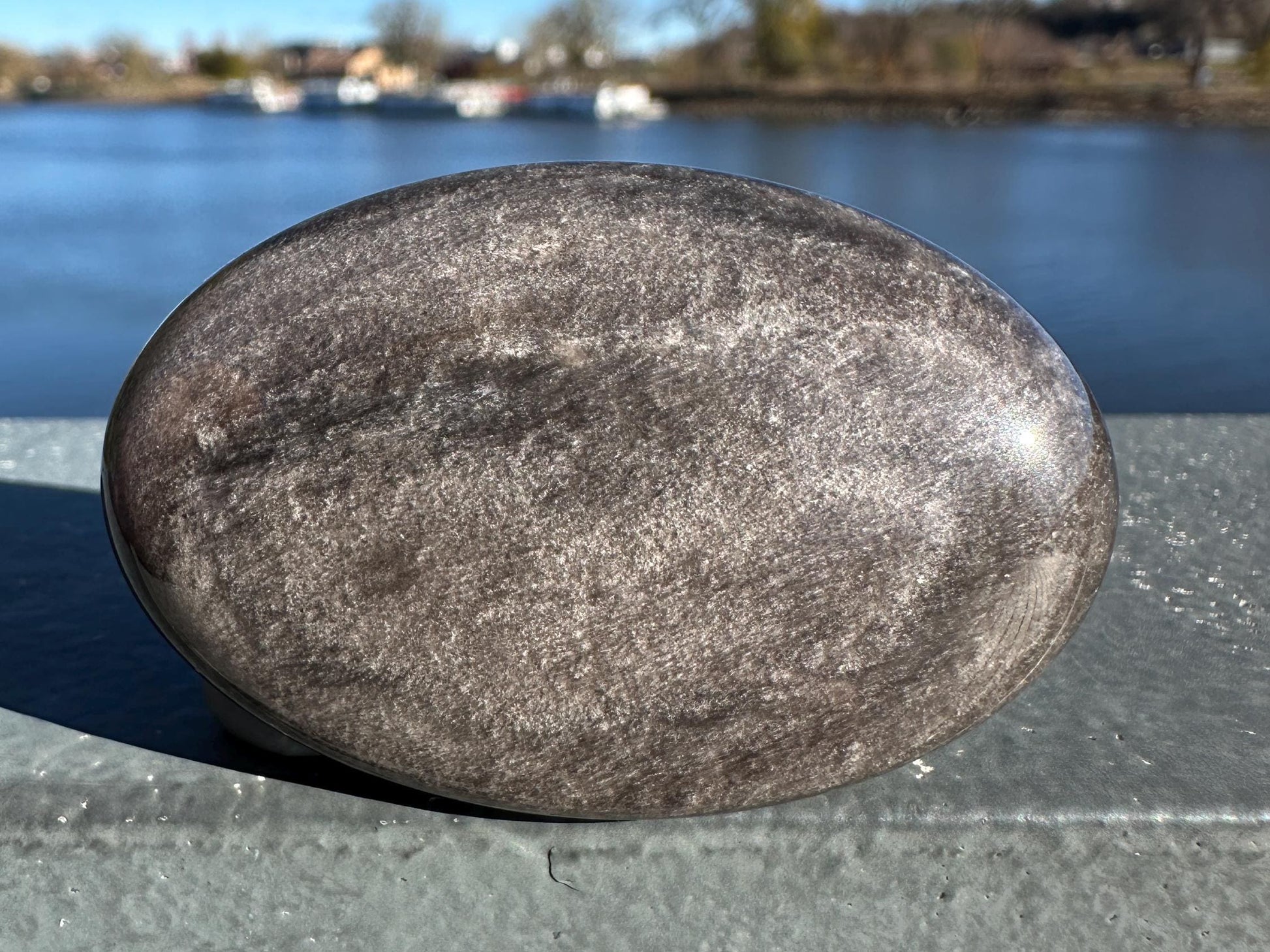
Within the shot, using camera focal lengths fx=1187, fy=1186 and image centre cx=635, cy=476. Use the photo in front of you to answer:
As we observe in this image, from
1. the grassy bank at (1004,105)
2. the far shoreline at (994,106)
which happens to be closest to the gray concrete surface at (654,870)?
the grassy bank at (1004,105)

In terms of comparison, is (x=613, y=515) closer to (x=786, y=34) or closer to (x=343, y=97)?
(x=786, y=34)

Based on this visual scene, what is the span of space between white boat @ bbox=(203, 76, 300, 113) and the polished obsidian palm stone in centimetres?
5882

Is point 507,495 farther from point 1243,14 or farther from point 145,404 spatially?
point 1243,14

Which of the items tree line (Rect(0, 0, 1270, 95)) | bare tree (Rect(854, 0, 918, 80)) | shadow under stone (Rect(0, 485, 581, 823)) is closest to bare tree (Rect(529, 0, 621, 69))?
tree line (Rect(0, 0, 1270, 95))

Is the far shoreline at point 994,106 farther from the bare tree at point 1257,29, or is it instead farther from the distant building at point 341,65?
the distant building at point 341,65

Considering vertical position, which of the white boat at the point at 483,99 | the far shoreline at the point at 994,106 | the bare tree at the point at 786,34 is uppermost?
the bare tree at the point at 786,34

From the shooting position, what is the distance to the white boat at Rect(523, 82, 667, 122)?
45.6 meters

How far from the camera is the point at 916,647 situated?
1969mm

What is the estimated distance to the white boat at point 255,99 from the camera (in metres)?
57.6

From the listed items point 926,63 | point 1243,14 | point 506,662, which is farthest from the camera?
point 926,63

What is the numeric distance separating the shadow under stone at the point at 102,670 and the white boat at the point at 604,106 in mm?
42185

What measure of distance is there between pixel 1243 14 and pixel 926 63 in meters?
14.6

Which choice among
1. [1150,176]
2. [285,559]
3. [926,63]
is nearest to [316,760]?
[285,559]

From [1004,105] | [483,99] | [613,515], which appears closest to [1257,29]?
[1004,105]
